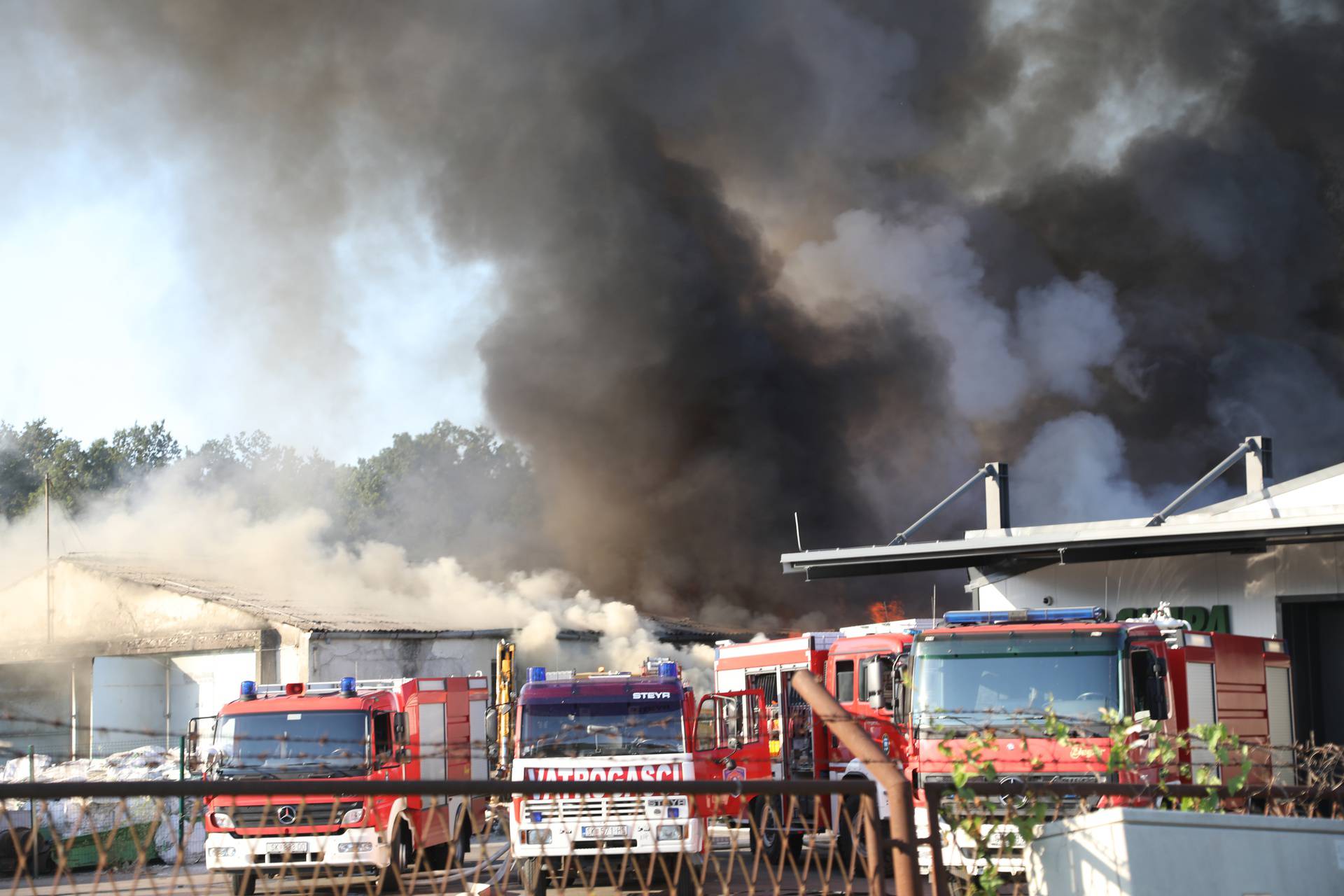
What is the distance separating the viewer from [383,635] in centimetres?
2522

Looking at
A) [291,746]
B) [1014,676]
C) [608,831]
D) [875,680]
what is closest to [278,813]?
[291,746]

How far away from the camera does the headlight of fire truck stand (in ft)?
35.9

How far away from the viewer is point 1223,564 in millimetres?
18969

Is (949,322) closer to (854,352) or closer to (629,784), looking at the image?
(854,352)

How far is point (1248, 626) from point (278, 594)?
20404 mm

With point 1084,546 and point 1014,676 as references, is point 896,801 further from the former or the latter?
point 1084,546

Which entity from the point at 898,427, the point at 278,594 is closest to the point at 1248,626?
the point at 278,594

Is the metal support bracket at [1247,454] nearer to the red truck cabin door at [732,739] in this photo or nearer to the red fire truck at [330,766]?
the red truck cabin door at [732,739]

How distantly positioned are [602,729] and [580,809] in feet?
3.98

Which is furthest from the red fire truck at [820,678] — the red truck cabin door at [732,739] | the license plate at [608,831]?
the license plate at [608,831]

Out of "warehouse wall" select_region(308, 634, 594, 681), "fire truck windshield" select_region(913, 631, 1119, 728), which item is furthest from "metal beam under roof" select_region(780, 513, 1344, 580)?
"warehouse wall" select_region(308, 634, 594, 681)

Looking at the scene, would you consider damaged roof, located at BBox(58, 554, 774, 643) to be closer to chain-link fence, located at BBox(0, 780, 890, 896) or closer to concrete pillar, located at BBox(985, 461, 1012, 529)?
chain-link fence, located at BBox(0, 780, 890, 896)

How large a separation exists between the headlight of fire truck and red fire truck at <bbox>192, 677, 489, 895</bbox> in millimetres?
1579

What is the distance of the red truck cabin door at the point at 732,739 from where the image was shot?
12586mm
